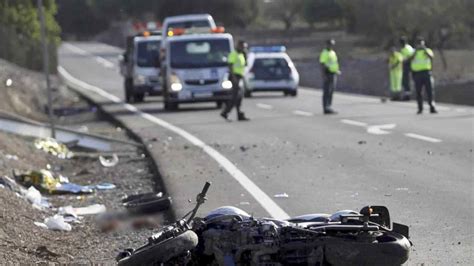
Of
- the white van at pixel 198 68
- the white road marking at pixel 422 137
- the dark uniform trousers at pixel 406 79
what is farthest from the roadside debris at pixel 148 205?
the dark uniform trousers at pixel 406 79

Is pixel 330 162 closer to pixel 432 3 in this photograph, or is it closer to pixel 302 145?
pixel 302 145

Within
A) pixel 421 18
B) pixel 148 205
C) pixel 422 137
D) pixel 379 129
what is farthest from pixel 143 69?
pixel 421 18

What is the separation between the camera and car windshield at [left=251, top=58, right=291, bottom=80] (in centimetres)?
4103

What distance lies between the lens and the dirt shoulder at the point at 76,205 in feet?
31.2

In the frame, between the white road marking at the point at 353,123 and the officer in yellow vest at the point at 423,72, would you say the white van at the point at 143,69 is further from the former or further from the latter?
the white road marking at the point at 353,123

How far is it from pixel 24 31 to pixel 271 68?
12.9 m

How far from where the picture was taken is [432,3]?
2724 inches

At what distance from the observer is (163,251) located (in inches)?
291

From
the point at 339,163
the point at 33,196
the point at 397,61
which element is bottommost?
the point at 397,61

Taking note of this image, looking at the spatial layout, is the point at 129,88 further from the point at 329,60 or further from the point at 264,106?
the point at 329,60

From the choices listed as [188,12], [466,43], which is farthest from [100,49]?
[466,43]

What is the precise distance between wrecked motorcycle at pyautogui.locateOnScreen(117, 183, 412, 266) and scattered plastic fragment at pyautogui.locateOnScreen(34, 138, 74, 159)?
12155mm

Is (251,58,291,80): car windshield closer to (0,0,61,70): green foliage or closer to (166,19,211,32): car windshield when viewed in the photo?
(166,19,211,32): car windshield

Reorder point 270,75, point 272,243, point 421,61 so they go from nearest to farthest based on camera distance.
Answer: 1. point 272,243
2. point 421,61
3. point 270,75
